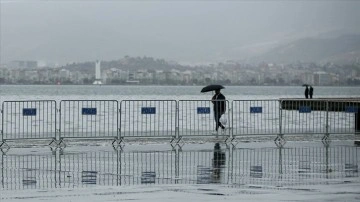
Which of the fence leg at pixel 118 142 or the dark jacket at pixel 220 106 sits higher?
the dark jacket at pixel 220 106

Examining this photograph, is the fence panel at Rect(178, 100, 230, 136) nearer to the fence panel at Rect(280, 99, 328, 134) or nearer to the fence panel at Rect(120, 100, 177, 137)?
the fence panel at Rect(120, 100, 177, 137)

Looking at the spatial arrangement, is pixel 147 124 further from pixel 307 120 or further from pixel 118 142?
pixel 118 142

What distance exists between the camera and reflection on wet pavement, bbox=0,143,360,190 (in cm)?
1627

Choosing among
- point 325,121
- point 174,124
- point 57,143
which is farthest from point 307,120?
point 57,143

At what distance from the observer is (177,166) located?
64.0 feet

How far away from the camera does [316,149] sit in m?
25.7

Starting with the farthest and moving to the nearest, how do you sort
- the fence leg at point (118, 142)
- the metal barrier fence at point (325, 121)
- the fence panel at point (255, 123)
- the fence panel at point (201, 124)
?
the fence panel at point (255, 123) → the metal barrier fence at point (325, 121) → the fence panel at point (201, 124) → the fence leg at point (118, 142)

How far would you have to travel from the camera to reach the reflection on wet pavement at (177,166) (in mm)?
16266

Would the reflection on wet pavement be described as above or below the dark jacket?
below

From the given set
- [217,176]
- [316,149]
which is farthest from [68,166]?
[316,149]

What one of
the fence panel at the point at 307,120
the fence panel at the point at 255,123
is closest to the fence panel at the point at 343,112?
the fence panel at the point at 307,120

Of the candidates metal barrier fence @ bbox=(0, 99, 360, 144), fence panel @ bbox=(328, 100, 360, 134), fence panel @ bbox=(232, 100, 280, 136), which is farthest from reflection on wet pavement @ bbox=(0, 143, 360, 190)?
fence panel @ bbox=(328, 100, 360, 134)

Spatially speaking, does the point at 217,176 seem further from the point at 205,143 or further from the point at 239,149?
the point at 205,143

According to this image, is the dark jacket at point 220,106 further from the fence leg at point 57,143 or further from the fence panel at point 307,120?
the fence leg at point 57,143
